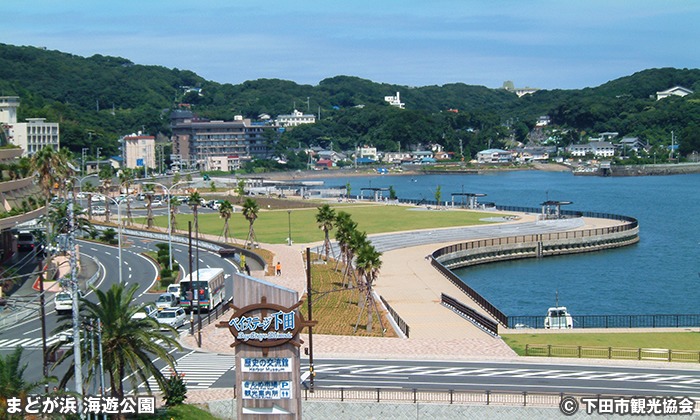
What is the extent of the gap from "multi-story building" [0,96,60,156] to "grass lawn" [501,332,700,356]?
10339cm

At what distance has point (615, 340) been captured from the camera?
39.4 metres

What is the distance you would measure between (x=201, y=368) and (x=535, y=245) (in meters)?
57.6

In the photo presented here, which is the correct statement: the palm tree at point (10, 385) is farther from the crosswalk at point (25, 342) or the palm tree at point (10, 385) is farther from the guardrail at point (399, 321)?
the guardrail at point (399, 321)

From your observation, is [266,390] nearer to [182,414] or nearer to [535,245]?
[182,414]

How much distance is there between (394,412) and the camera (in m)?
28.4

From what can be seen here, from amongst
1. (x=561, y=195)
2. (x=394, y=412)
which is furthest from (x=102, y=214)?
(x=561, y=195)

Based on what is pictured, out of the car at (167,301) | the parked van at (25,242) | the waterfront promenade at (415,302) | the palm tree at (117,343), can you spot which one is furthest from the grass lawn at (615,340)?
the parked van at (25,242)

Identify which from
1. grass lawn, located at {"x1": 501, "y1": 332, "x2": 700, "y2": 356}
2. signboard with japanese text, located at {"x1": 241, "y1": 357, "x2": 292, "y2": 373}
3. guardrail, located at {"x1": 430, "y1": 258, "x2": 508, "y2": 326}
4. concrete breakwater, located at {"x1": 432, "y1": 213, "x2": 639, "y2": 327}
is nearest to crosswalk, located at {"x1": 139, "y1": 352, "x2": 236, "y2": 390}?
signboard with japanese text, located at {"x1": 241, "y1": 357, "x2": 292, "y2": 373}

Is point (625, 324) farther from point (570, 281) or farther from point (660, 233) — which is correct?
point (660, 233)

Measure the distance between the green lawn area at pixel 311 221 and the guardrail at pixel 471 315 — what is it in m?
33.2

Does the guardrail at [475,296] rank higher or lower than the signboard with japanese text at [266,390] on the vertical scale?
lower

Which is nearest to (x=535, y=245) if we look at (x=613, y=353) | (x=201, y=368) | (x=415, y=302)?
(x=415, y=302)

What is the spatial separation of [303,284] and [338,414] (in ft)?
86.4

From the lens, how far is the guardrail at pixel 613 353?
3497 centimetres
